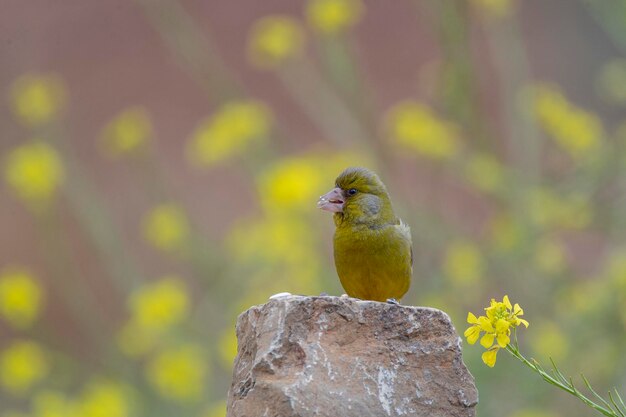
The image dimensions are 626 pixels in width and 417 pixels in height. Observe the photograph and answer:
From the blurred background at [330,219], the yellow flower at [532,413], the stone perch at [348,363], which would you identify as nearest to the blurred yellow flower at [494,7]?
the blurred background at [330,219]

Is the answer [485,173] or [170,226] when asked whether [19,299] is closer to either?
[170,226]

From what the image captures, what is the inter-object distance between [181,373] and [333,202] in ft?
9.62

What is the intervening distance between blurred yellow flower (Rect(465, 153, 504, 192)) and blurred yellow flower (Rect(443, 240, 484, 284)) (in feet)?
1.30

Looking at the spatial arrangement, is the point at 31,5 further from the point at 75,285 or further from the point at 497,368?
the point at 497,368

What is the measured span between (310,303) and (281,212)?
3.47 meters

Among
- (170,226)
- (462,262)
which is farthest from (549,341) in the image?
(170,226)

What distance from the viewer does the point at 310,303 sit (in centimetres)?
281

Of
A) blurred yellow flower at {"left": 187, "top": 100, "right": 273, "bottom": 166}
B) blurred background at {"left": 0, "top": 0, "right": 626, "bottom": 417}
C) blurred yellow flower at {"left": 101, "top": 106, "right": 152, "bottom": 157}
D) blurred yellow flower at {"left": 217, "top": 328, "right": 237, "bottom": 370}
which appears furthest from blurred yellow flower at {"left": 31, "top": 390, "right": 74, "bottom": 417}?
blurred yellow flower at {"left": 187, "top": 100, "right": 273, "bottom": 166}

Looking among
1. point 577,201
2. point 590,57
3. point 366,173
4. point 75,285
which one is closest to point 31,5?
point 75,285

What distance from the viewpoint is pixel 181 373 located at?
6406 mm

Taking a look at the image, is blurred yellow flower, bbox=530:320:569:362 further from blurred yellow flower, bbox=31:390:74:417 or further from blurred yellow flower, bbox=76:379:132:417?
blurred yellow flower, bbox=31:390:74:417

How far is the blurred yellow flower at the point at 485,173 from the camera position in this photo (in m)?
6.56

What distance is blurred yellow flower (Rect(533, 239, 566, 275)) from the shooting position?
6269mm

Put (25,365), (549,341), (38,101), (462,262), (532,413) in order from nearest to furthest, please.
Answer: (532,413), (549,341), (462,262), (25,365), (38,101)
